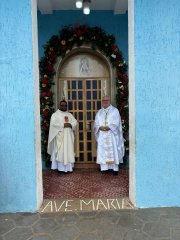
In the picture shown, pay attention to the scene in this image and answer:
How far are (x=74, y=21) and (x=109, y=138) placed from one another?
306cm

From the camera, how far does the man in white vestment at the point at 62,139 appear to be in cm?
565

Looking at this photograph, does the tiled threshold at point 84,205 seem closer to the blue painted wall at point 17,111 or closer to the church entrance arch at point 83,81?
the blue painted wall at point 17,111

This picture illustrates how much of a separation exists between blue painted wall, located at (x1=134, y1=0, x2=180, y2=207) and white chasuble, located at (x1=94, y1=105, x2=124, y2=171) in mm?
1751

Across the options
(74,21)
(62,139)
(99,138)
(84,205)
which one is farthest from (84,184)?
(74,21)

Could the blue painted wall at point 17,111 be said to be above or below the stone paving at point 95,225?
above

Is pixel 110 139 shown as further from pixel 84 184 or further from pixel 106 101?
pixel 84 184

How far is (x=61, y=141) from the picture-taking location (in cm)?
571

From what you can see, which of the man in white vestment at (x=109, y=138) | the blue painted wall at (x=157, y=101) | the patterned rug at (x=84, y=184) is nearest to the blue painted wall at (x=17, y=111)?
the patterned rug at (x=84, y=184)

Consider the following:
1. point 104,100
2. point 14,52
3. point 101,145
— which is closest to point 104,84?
point 104,100

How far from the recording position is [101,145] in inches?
220

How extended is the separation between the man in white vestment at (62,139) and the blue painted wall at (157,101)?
7.58 feet

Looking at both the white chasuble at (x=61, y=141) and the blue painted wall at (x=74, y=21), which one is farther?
the blue painted wall at (x=74, y=21)

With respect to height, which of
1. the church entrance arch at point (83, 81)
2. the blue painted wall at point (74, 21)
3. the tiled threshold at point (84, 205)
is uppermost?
the blue painted wall at point (74, 21)

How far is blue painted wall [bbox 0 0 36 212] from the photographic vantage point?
3604 millimetres
